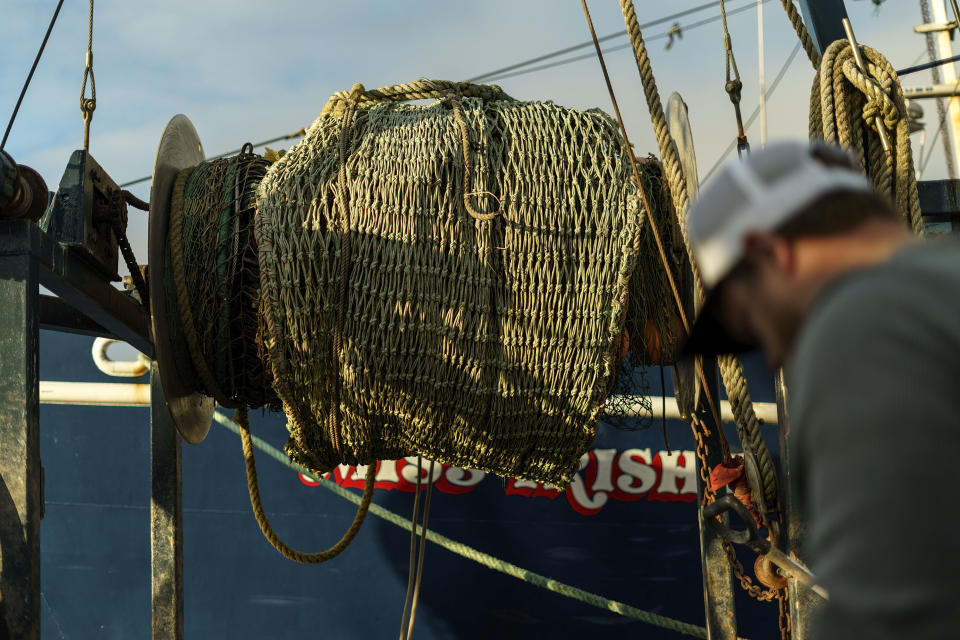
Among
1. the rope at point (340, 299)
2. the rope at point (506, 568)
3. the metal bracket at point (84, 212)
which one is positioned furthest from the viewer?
the rope at point (506, 568)

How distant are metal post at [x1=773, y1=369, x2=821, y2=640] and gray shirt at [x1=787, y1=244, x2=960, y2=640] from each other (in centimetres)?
183

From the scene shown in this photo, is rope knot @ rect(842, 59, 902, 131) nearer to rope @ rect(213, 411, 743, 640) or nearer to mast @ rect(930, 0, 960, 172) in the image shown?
rope @ rect(213, 411, 743, 640)

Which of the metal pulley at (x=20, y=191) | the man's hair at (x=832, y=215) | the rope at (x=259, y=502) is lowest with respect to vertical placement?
the rope at (x=259, y=502)

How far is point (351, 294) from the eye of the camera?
8.37 feet

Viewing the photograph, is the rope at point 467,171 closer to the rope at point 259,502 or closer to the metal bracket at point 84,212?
the rope at point 259,502

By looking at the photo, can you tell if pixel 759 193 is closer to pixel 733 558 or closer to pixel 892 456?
pixel 892 456

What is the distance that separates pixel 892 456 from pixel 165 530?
342 centimetres

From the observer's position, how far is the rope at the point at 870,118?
2617mm

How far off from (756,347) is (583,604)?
4.33m

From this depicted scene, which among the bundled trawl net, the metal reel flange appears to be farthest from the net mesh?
the bundled trawl net

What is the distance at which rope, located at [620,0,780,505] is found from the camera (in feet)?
8.57

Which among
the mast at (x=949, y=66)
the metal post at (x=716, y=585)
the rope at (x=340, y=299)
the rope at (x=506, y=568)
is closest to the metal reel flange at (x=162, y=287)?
the rope at (x=340, y=299)

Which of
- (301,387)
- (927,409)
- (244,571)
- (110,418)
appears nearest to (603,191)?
(301,387)

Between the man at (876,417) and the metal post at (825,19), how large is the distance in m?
2.51
